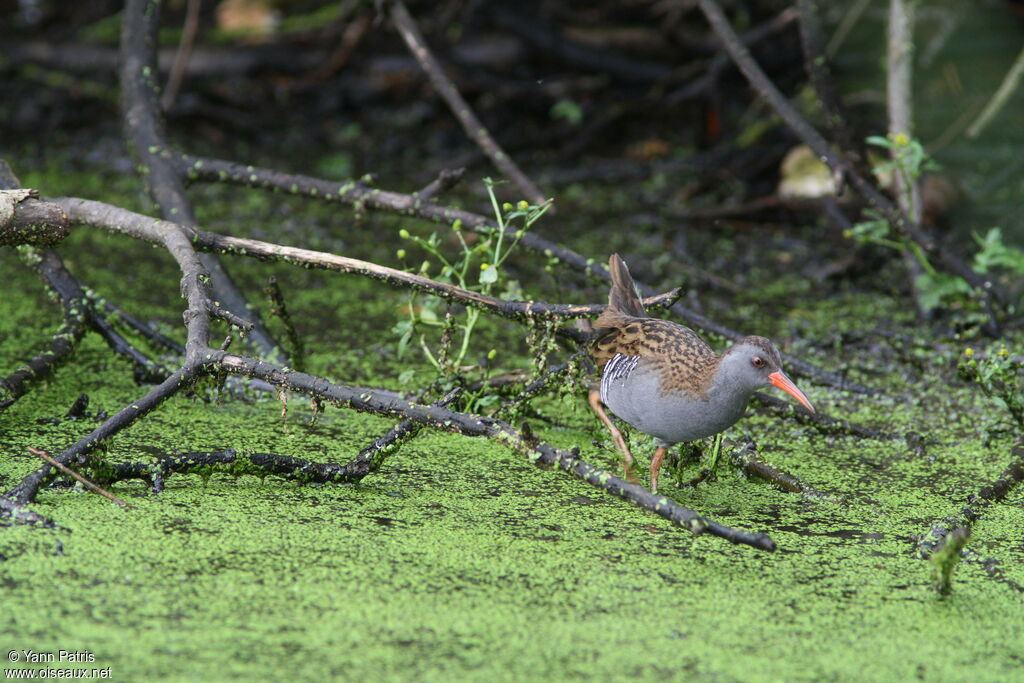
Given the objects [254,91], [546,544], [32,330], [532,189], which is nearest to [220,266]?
[32,330]

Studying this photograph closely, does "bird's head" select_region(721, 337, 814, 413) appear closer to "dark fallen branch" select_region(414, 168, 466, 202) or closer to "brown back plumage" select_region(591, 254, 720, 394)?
"brown back plumage" select_region(591, 254, 720, 394)

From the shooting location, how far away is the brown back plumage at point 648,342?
2531 mm

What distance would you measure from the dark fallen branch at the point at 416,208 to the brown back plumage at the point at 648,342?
337 mm

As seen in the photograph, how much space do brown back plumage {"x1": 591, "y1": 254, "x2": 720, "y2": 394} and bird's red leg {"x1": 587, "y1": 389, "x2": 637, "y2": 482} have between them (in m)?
0.09

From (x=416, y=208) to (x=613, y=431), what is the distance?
2.95 feet

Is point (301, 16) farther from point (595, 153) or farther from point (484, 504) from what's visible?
point (484, 504)

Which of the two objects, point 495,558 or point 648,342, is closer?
point 495,558

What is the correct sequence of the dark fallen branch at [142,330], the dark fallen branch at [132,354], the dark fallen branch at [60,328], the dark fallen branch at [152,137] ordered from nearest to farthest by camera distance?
the dark fallen branch at [60,328]
the dark fallen branch at [132,354]
the dark fallen branch at [142,330]
the dark fallen branch at [152,137]

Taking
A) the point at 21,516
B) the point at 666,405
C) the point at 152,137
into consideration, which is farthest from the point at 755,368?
the point at 152,137

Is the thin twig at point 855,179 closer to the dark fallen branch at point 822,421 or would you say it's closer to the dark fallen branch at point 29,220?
the dark fallen branch at point 822,421

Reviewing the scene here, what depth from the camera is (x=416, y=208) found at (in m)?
3.27

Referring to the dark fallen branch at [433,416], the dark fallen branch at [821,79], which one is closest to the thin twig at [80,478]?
the dark fallen branch at [433,416]

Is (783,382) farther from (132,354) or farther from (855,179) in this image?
(132,354)

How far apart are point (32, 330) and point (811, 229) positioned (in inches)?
118
